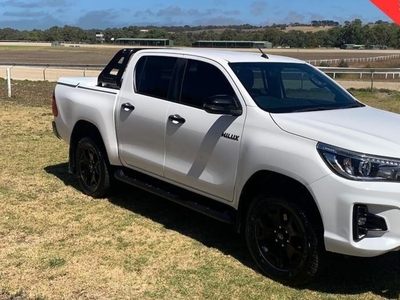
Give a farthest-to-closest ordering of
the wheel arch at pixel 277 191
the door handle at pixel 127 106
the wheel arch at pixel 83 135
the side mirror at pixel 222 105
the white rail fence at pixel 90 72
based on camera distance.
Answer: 1. the white rail fence at pixel 90 72
2. the wheel arch at pixel 83 135
3. the door handle at pixel 127 106
4. the side mirror at pixel 222 105
5. the wheel arch at pixel 277 191

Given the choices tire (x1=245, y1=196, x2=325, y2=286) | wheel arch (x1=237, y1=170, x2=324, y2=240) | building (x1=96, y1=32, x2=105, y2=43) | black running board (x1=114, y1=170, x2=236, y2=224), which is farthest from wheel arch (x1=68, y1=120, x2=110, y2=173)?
building (x1=96, y1=32, x2=105, y2=43)

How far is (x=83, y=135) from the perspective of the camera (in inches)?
263

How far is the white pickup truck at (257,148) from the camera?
3709mm

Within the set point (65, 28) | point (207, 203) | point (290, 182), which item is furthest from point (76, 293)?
point (65, 28)

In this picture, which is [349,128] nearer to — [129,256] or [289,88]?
[289,88]

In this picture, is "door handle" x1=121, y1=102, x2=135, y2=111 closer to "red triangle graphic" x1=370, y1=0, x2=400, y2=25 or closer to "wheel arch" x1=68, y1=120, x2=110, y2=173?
"wheel arch" x1=68, y1=120, x2=110, y2=173

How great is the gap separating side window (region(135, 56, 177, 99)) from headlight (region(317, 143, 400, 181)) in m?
2.20

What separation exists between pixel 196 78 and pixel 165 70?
0.53 meters

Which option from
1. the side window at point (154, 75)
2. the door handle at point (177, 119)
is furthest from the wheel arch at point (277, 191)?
the side window at point (154, 75)

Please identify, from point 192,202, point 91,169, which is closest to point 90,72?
point 91,169

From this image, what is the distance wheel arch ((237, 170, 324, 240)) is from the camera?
3979 millimetres

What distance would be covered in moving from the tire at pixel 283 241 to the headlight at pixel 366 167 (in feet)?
1.65

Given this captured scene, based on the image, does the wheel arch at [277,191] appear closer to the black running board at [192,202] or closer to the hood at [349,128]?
the black running board at [192,202]

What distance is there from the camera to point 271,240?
172 inches
